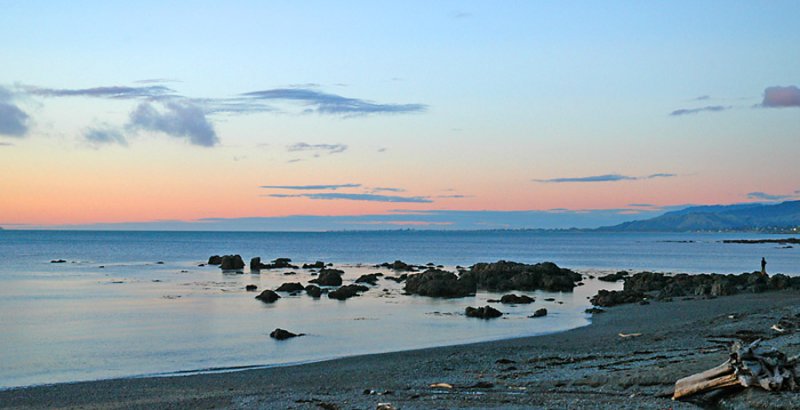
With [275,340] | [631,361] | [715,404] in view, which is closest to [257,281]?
[275,340]

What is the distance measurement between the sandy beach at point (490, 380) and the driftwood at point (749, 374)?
197 mm

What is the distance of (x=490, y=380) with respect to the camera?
16.4 m

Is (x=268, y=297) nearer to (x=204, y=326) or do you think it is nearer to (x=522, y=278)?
(x=204, y=326)

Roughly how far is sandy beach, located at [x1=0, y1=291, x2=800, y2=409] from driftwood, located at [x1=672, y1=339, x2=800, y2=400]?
20 centimetres

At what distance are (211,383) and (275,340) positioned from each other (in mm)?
8671


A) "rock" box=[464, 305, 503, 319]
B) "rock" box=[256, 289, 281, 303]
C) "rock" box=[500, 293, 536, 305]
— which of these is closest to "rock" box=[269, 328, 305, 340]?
"rock" box=[464, 305, 503, 319]

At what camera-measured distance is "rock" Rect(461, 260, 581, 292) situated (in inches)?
1965

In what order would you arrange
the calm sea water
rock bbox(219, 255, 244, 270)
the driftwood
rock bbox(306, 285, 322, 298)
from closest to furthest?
the driftwood, the calm sea water, rock bbox(306, 285, 322, 298), rock bbox(219, 255, 244, 270)

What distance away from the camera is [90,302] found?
41625 millimetres

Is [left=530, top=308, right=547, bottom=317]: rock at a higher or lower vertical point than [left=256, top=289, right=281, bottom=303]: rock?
higher

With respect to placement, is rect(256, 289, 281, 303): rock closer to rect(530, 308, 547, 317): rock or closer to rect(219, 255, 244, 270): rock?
rect(530, 308, 547, 317): rock

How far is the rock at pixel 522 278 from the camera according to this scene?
49.9m

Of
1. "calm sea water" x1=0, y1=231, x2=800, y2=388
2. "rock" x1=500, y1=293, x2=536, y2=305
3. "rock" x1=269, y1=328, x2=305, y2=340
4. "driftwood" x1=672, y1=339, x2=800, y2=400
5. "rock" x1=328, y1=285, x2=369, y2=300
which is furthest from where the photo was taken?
"rock" x1=328, y1=285, x2=369, y2=300

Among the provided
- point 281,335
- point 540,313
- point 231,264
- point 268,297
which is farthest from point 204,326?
point 231,264
